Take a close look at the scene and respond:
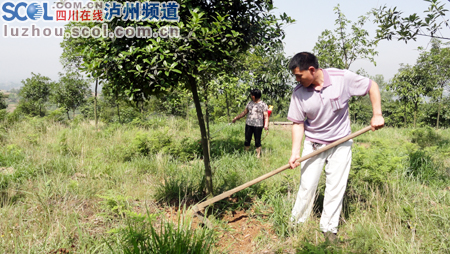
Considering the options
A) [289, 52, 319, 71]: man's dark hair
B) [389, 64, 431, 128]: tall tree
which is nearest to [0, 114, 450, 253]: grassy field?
[289, 52, 319, 71]: man's dark hair

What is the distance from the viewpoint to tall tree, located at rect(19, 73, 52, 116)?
32.0m

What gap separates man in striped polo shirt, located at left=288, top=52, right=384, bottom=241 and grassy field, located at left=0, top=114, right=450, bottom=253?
0.29 meters

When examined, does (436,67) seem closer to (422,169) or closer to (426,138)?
(426,138)

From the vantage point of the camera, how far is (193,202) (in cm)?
373

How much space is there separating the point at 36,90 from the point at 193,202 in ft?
123

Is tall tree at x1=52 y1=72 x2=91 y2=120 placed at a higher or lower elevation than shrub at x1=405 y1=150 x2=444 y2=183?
higher

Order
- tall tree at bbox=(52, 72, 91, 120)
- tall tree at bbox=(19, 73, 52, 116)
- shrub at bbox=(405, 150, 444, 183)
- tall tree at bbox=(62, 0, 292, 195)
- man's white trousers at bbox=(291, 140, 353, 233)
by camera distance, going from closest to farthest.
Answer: tall tree at bbox=(62, 0, 292, 195), man's white trousers at bbox=(291, 140, 353, 233), shrub at bbox=(405, 150, 444, 183), tall tree at bbox=(52, 72, 91, 120), tall tree at bbox=(19, 73, 52, 116)

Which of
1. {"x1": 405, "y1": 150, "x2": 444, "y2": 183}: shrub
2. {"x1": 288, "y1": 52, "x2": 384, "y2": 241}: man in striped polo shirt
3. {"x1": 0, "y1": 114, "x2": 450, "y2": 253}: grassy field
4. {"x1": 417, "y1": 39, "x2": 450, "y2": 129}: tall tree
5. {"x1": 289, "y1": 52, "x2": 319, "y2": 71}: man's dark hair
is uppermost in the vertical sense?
{"x1": 417, "y1": 39, "x2": 450, "y2": 129}: tall tree

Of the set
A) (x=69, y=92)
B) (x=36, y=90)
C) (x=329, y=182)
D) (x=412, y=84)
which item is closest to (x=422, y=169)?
(x=329, y=182)

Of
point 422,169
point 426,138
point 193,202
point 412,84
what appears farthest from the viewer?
point 412,84

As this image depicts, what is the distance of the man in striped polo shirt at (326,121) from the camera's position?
2582 millimetres

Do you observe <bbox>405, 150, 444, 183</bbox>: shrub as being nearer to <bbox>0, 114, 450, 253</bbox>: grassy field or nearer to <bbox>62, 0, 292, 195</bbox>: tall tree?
<bbox>0, 114, 450, 253</bbox>: grassy field

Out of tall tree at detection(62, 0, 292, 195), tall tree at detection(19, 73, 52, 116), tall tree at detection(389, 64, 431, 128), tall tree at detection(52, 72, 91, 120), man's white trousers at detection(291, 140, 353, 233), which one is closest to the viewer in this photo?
tall tree at detection(62, 0, 292, 195)

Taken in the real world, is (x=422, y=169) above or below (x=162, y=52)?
below
